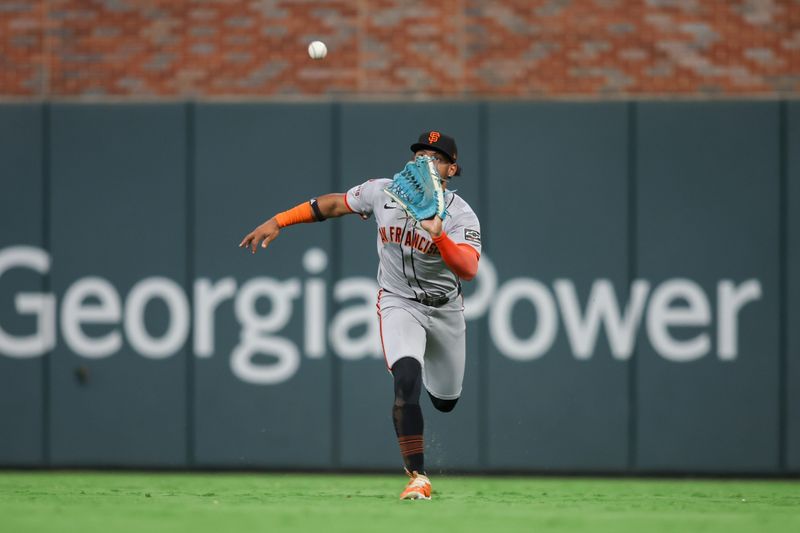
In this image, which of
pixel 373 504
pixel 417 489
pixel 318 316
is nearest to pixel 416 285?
pixel 417 489

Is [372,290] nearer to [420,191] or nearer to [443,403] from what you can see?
[443,403]

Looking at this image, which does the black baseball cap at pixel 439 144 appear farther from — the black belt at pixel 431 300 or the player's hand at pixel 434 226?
the black belt at pixel 431 300

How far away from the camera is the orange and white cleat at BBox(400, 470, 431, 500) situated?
6.54 m

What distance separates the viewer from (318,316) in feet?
30.3

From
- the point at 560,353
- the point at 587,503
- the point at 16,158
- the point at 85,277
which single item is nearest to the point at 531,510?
the point at 587,503

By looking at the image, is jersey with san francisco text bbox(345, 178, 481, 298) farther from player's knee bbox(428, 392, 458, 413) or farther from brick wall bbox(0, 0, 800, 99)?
brick wall bbox(0, 0, 800, 99)

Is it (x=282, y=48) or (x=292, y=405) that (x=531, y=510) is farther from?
(x=282, y=48)

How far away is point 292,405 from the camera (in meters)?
9.26

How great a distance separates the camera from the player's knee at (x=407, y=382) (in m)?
6.55

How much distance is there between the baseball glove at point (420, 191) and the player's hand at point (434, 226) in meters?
0.03

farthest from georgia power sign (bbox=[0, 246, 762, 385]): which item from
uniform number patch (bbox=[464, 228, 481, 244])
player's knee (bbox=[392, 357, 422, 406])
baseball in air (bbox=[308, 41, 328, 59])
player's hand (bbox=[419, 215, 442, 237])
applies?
player's hand (bbox=[419, 215, 442, 237])

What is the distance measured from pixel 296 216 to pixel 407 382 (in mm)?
1208

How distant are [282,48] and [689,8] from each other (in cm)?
313

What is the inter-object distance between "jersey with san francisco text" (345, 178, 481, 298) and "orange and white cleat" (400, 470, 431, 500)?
103cm
